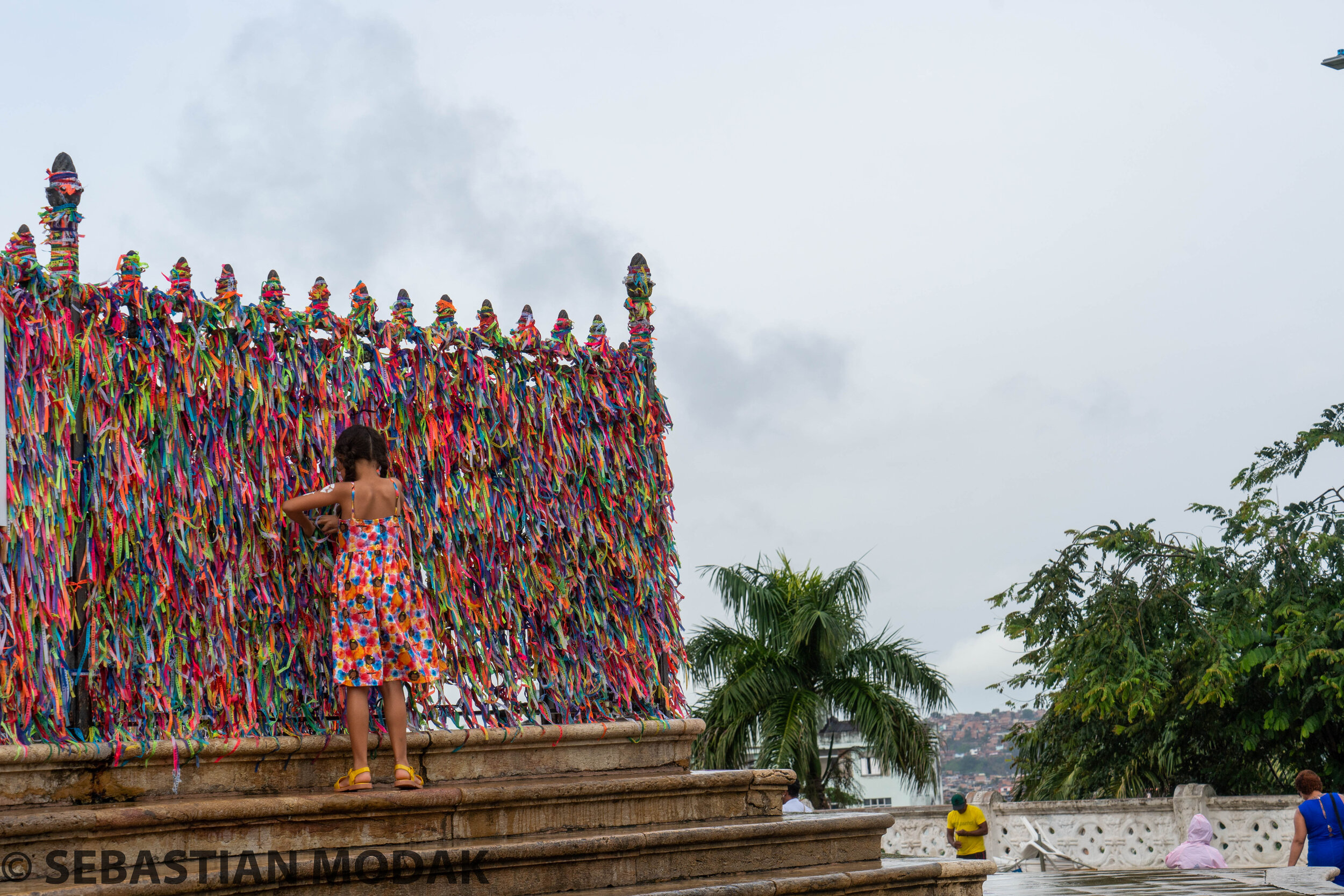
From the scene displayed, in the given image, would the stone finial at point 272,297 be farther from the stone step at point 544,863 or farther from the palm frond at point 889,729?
the palm frond at point 889,729

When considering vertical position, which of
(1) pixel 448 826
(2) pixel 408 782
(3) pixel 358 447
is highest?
(3) pixel 358 447

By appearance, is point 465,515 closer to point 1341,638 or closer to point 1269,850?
point 1269,850

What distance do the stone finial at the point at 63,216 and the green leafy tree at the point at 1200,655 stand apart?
11.3m

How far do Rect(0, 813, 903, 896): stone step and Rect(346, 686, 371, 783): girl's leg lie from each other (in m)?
0.44

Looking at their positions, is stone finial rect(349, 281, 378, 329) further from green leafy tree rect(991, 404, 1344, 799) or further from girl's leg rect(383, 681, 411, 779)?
green leafy tree rect(991, 404, 1344, 799)

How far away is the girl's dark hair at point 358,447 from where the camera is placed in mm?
5293

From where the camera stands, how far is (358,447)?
5293 mm

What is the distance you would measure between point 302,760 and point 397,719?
0.49 metres

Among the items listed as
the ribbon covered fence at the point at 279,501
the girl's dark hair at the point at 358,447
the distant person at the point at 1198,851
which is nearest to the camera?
the ribbon covered fence at the point at 279,501

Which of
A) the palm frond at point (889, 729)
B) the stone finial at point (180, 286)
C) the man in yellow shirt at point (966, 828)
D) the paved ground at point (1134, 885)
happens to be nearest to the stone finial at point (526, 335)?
the stone finial at point (180, 286)

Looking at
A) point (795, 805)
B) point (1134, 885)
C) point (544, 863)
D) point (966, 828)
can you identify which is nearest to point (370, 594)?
point (544, 863)

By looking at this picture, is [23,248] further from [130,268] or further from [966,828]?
[966,828]

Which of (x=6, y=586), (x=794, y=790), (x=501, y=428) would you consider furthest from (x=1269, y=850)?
(x=6, y=586)

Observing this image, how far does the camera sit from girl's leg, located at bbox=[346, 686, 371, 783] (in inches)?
198
